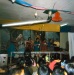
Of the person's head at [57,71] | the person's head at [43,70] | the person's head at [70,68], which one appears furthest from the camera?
the person's head at [70,68]

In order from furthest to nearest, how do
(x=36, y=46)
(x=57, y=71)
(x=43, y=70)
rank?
1. (x=36, y=46)
2. (x=43, y=70)
3. (x=57, y=71)

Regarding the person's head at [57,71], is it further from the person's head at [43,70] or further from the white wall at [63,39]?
the white wall at [63,39]

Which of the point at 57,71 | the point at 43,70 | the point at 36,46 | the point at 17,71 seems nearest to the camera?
the point at 17,71

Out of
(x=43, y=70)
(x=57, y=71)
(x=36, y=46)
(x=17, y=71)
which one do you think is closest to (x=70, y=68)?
(x=57, y=71)

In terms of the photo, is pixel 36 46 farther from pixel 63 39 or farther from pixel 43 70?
pixel 43 70

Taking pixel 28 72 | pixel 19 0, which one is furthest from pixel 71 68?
pixel 19 0

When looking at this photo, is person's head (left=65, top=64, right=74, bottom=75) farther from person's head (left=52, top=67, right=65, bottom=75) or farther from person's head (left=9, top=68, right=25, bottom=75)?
person's head (left=9, top=68, right=25, bottom=75)

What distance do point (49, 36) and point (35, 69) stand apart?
8.40ft

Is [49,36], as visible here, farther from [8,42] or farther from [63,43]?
[8,42]

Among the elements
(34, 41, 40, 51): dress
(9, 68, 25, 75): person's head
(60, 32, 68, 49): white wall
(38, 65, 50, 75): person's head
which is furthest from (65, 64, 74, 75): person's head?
(60, 32, 68, 49): white wall

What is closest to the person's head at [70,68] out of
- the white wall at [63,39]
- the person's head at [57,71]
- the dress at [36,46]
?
the person's head at [57,71]

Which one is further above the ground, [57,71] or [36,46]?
[36,46]

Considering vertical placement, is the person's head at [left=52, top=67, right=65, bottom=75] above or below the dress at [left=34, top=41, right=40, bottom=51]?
Answer: below

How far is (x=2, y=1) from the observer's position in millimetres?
3346
